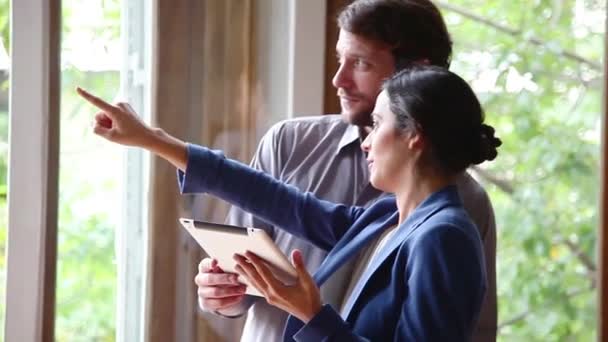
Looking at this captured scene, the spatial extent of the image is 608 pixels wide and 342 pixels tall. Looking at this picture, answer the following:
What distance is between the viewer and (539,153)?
2.39 metres

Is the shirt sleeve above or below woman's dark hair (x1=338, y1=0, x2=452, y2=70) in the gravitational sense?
below

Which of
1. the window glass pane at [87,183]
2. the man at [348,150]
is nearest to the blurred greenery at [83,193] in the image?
the window glass pane at [87,183]

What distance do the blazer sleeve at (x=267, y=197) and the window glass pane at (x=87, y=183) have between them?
0.58 m

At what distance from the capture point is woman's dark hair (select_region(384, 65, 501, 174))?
142 centimetres

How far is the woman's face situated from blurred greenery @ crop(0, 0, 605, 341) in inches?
38.3

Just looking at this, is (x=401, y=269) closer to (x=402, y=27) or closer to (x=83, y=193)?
(x=402, y=27)

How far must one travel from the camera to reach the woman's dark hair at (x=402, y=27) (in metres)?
1.70

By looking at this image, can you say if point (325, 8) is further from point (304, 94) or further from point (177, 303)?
point (177, 303)

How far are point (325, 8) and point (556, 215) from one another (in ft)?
2.76

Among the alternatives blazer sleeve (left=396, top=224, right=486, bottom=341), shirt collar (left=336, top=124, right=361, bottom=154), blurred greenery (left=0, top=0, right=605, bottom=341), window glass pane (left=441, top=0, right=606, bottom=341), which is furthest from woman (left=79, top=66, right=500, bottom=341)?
window glass pane (left=441, top=0, right=606, bottom=341)

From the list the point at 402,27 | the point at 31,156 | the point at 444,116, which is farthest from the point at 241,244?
the point at 31,156

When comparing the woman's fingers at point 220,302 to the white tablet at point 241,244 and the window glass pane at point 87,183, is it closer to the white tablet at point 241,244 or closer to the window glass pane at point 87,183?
the white tablet at point 241,244

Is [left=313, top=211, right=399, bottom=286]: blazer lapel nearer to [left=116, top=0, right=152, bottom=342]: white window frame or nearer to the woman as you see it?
the woman

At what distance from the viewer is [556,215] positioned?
7.90 feet
